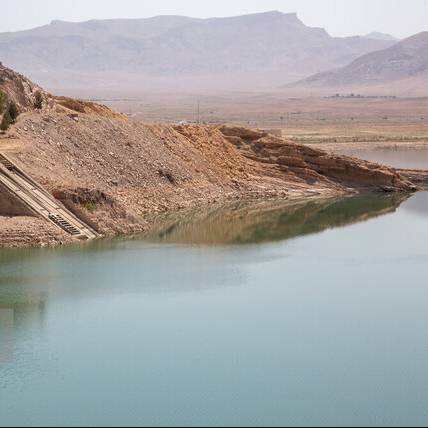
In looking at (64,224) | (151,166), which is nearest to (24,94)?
(151,166)

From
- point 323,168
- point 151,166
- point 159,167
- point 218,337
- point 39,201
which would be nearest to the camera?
point 218,337

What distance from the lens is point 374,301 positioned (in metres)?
29.5

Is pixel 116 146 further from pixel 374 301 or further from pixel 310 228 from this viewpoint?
pixel 374 301

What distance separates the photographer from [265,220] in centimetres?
4678

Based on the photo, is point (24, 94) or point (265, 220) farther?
point (24, 94)

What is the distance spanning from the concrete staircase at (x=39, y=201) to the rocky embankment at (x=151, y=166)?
1.77ft

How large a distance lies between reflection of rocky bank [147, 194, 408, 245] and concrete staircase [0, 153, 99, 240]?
9.76ft

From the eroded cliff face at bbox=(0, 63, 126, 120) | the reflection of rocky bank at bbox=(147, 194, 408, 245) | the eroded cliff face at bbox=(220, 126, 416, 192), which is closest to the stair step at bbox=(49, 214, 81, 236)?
the reflection of rocky bank at bbox=(147, 194, 408, 245)

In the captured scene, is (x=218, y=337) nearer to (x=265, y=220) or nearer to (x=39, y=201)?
(x=39, y=201)

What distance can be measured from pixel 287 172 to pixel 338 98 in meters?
126

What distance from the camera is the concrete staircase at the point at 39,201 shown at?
36656 millimetres

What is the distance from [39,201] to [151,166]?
40.1 feet

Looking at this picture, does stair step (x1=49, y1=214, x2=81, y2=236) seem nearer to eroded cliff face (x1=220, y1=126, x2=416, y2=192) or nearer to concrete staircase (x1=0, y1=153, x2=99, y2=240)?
concrete staircase (x1=0, y1=153, x2=99, y2=240)

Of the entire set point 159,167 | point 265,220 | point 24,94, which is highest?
point 24,94
